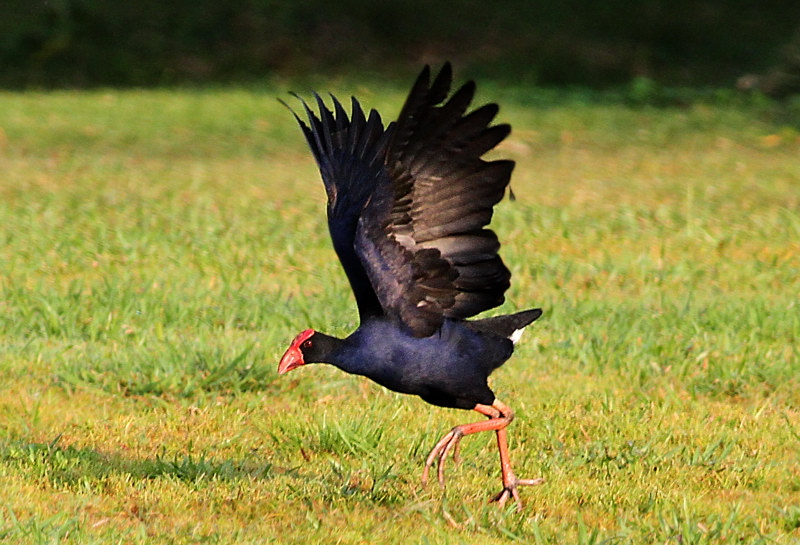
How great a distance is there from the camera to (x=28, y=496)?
3.93m

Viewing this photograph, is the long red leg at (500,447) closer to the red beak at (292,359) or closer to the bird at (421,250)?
the bird at (421,250)

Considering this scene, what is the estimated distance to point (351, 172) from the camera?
13.7ft

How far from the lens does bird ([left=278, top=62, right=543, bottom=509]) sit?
391cm

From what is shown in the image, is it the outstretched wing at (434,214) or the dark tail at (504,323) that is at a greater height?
the outstretched wing at (434,214)

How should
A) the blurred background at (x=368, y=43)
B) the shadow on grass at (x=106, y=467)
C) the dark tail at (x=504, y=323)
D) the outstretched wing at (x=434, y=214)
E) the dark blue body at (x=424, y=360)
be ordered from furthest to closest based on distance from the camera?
the blurred background at (x=368, y=43)
the dark tail at (x=504, y=323)
the shadow on grass at (x=106, y=467)
the dark blue body at (x=424, y=360)
the outstretched wing at (x=434, y=214)

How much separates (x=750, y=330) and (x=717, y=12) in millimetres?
14442

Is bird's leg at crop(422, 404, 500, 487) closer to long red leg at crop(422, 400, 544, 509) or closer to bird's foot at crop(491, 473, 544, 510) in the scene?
long red leg at crop(422, 400, 544, 509)

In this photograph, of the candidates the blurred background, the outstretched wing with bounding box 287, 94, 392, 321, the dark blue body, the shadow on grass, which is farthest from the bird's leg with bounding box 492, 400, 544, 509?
the blurred background

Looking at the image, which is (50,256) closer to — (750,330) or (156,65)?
(750,330)

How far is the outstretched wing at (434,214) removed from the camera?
387 centimetres

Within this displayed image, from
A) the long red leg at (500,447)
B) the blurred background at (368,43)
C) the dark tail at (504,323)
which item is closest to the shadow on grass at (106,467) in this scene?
the long red leg at (500,447)

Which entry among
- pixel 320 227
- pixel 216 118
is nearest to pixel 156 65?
pixel 216 118

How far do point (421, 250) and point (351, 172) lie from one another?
358mm

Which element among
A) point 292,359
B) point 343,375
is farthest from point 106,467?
point 343,375
